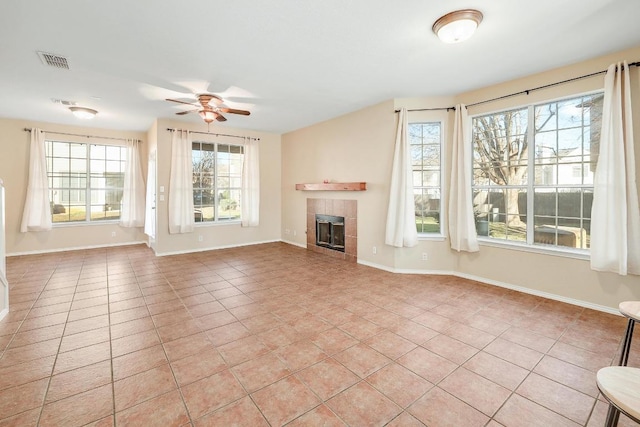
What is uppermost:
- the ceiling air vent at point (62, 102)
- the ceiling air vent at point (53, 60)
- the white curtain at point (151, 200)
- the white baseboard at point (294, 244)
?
the ceiling air vent at point (62, 102)

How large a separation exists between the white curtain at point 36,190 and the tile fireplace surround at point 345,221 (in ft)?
17.7

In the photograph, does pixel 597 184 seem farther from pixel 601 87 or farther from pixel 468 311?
pixel 468 311

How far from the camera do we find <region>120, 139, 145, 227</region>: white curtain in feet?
21.8

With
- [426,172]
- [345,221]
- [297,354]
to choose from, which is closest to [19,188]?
[345,221]

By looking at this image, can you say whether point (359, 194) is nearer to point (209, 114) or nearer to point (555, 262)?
point (209, 114)

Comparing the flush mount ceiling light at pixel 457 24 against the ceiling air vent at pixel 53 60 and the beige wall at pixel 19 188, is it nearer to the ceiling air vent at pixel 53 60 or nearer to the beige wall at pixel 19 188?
the ceiling air vent at pixel 53 60

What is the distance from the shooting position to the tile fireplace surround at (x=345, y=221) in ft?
17.5

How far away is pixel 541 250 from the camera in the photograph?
11.8ft

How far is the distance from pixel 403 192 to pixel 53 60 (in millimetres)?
4604

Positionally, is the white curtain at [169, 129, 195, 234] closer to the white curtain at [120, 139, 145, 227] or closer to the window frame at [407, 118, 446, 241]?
the white curtain at [120, 139, 145, 227]

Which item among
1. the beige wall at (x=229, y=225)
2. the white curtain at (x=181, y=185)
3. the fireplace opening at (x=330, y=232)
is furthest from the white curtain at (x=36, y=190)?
the fireplace opening at (x=330, y=232)

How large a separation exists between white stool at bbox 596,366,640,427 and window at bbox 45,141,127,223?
27.1ft

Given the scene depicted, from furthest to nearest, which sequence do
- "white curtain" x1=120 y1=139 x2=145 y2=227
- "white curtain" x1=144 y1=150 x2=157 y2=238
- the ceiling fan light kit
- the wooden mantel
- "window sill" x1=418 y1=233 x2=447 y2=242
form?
"white curtain" x1=120 y1=139 x2=145 y2=227 < "white curtain" x1=144 y1=150 x2=157 y2=238 < the wooden mantel < "window sill" x1=418 y1=233 x2=447 y2=242 < the ceiling fan light kit

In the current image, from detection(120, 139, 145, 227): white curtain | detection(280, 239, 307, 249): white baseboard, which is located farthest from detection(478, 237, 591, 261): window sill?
detection(120, 139, 145, 227): white curtain
